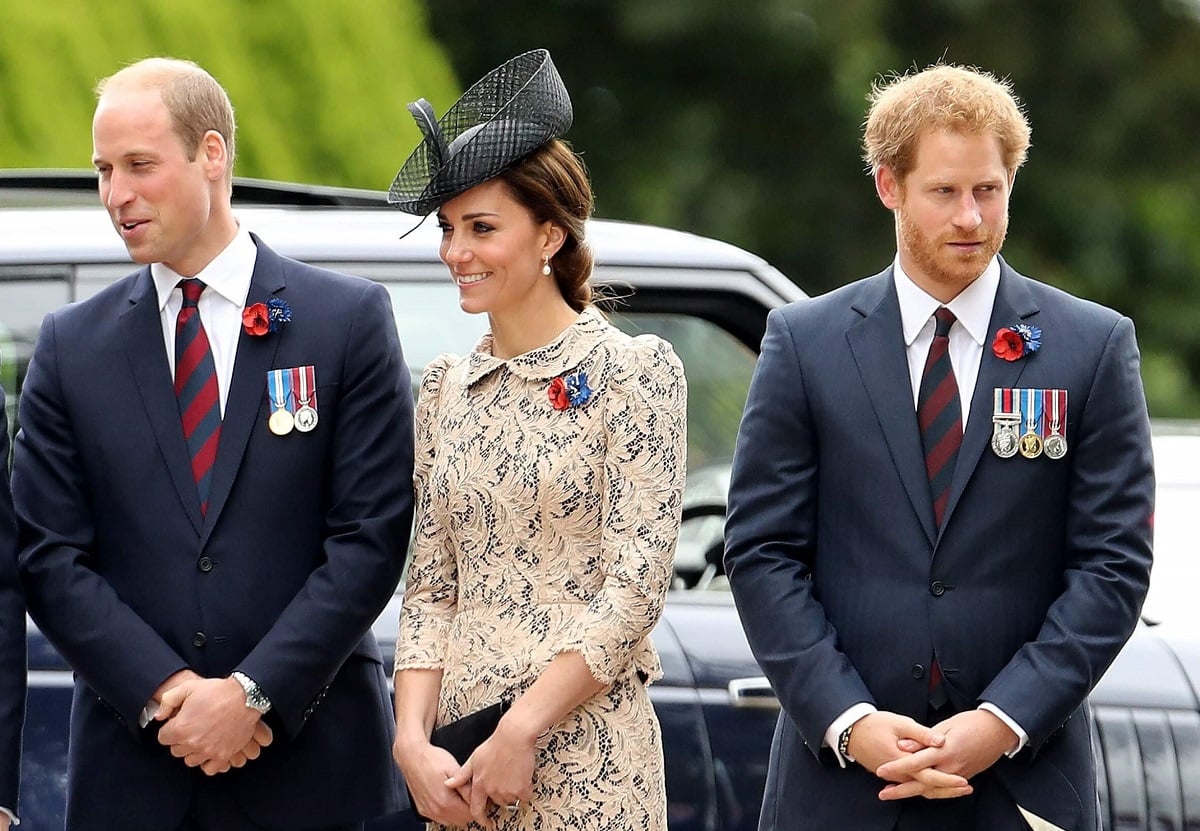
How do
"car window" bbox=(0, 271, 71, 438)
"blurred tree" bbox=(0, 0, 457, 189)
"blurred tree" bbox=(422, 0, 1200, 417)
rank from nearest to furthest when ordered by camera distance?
"car window" bbox=(0, 271, 71, 438) → "blurred tree" bbox=(0, 0, 457, 189) → "blurred tree" bbox=(422, 0, 1200, 417)

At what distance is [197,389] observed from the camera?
3863mm

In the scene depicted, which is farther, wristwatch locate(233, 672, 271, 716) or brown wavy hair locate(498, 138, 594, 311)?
brown wavy hair locate(498, 138, 594, 311)

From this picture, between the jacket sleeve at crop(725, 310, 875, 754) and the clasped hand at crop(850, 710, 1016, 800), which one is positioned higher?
the jacket sleeve at crop(725, 310, 875, 754)

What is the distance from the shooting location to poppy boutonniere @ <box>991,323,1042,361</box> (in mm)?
3607

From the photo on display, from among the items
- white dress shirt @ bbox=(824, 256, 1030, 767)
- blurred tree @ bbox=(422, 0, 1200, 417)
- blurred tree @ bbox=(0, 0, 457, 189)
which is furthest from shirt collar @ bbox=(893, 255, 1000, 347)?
blurred tree @ bbox=(422, 0, 1200, 417)

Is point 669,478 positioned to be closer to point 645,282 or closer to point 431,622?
point 431,622

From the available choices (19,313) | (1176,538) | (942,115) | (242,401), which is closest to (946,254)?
(942,115)

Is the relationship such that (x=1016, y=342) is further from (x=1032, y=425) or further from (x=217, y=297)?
(x=217, y=297)

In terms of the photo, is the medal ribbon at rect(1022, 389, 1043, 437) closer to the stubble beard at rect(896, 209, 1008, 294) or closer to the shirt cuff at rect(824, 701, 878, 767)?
the stubble beard at rect(896, 209, 1008, 294)

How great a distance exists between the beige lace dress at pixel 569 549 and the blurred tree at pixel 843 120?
34.6 feet

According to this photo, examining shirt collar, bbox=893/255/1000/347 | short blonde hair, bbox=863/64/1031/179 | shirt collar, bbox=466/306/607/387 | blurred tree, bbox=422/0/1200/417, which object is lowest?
shirt collar, bbox=466/306/607/387

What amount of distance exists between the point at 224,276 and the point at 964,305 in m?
1.39

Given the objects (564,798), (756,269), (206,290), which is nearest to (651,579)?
(564,798)

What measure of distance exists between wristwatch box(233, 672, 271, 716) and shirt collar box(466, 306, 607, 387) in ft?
2.22
